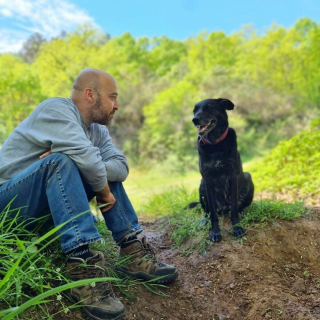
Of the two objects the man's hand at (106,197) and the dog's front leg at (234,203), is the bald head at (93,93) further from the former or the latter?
the dog's front leg at (234,203)

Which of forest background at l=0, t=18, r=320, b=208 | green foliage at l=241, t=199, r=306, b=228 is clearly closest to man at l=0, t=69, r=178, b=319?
green foliage at l=241, t=199, r=306, b=228

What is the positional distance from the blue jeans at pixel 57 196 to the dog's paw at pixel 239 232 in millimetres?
1276

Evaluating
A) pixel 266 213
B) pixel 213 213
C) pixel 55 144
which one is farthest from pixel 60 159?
pixel 266 213

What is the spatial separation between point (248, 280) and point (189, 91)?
16575 mm

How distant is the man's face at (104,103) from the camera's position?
2.17 m

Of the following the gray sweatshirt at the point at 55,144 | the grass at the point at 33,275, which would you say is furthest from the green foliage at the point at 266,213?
the gray sweatshirt at the point at 55,144

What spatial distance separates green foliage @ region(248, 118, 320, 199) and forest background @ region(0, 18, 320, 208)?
723cm

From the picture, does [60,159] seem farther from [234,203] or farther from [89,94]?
[234,203]

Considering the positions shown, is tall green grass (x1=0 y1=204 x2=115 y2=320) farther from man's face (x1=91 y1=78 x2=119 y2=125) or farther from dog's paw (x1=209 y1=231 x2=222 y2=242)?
dog's paw (x1=209 y1=231 x2=222 y2=242)

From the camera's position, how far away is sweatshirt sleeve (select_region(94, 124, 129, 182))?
2.10 metres

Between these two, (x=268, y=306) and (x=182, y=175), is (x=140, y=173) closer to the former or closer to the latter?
(x=182, y=175)

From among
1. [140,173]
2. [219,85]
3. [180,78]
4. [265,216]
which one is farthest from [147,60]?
[265,216]

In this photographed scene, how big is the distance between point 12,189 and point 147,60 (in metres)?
29.2

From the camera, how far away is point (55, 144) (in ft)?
5.98
